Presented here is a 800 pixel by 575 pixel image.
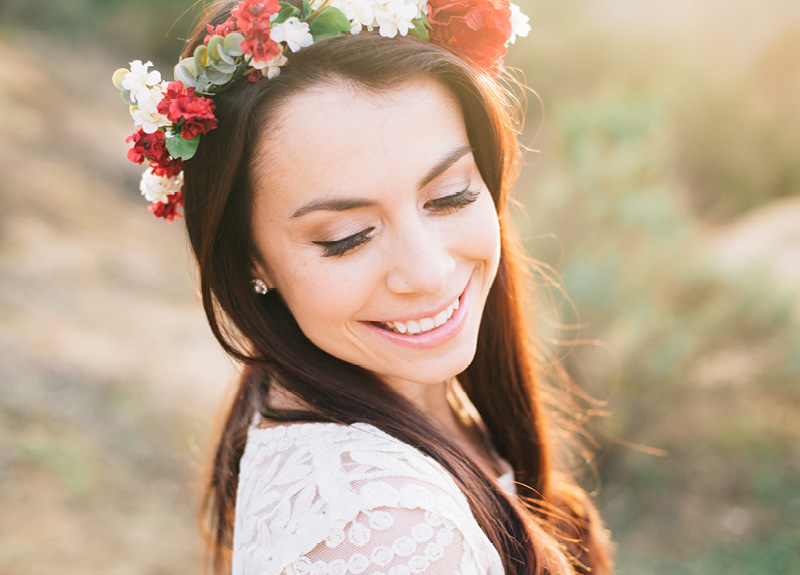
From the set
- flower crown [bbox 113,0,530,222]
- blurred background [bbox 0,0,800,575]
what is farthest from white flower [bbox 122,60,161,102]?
blurred background [bbox 0,0,800,575]

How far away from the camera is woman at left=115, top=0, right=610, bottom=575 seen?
4.08 feet

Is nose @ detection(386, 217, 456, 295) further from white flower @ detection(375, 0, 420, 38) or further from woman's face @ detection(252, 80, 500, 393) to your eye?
white flower @ detection(375, 0, 420, 38)

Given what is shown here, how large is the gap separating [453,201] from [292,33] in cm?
51

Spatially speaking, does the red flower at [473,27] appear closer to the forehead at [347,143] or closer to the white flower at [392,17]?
the white flower at [392,17]

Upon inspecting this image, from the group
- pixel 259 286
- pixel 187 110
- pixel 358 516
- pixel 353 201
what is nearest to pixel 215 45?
pixel 187 110

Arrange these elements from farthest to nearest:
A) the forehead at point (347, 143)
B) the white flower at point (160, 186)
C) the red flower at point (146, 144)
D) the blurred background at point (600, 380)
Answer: the blurred background at point (600, 380)
the white flower at point (160, 186)
the red flower at point (146, 144)
the forehead at point (347, 143)

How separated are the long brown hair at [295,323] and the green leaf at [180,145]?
3 centimetres

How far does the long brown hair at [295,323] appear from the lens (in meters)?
1.41

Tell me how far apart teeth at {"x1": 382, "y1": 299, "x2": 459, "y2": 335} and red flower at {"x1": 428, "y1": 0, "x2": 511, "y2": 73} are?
649mm

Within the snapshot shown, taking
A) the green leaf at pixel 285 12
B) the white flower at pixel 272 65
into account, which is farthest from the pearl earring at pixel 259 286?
the green leaf at pixel 285 12

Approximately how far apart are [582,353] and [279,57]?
3.49 meters

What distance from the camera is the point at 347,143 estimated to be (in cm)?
134

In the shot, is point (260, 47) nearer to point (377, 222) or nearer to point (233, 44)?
point (233, 44)

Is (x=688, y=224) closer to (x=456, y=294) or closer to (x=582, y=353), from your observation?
(x=582, y=353)
